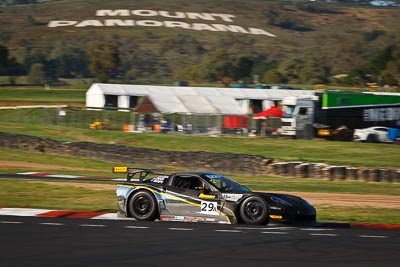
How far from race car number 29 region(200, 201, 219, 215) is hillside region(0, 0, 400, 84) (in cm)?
7928

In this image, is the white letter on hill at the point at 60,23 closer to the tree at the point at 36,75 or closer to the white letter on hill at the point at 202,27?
the white letter on hill at the point at 202,27

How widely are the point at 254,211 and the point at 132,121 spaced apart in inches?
1344

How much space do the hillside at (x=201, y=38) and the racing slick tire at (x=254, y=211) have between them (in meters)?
79.3

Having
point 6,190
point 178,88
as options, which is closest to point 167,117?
point 178,88

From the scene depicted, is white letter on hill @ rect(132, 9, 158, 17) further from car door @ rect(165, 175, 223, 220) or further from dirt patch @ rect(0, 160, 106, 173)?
car door @ rect(165, 175, 223, 220)

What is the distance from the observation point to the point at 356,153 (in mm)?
37188

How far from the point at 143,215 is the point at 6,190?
27.1 feet

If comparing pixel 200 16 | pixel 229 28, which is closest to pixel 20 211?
pixel 229 28

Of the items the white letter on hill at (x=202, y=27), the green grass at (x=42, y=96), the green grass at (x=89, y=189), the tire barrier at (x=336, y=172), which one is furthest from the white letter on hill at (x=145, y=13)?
the tire barrier at (x=336, y=172)

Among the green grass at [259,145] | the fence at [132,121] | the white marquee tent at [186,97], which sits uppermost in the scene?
the white marquee tent at [186,97]

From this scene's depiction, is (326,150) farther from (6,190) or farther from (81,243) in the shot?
(81,243)

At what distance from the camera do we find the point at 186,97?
5644 centimetres

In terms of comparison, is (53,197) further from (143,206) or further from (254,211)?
(254,211)

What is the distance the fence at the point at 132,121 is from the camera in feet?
150
